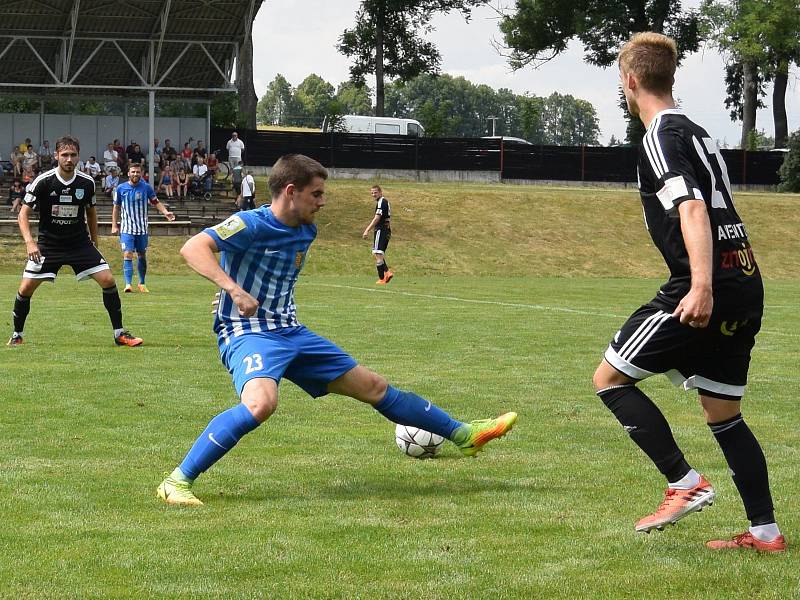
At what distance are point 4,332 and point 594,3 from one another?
50.0 metres

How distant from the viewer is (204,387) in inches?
366

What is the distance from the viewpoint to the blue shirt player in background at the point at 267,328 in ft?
18.3

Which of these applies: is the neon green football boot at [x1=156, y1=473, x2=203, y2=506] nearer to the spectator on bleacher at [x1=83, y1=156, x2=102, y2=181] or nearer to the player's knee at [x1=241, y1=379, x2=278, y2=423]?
the player's knee at [x1=241, y1=379, x2=278, y2=423]

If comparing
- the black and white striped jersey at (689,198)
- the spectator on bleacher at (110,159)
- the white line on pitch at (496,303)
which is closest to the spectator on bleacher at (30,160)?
the spectator on bleacher at (110,159)

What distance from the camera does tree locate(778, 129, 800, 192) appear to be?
4853 centimetres

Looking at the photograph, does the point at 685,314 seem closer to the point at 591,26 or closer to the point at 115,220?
the point at 115,220

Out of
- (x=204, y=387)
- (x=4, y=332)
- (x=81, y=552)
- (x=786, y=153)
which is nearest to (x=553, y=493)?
(x=81, y=552)

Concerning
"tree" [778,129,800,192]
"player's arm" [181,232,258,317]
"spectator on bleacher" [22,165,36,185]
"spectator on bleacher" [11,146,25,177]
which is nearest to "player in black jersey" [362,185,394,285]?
"spectator on bleacher" [22,165,36,185]

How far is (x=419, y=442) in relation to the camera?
6.61m

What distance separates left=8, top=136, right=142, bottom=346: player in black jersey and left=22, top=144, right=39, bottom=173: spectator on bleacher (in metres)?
24.4

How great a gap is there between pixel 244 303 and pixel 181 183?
31.6 m

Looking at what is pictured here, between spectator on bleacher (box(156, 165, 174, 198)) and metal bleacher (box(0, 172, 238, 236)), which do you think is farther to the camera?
spectator on bleacher (box(156, 165, 174, 198))

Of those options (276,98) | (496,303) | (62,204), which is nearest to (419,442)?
(62,204)

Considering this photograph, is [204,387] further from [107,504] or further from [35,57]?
[35,57]
